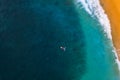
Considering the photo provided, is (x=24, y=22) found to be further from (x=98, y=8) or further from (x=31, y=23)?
(x=98, y=8)

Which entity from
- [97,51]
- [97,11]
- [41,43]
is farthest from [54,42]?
[97,11]

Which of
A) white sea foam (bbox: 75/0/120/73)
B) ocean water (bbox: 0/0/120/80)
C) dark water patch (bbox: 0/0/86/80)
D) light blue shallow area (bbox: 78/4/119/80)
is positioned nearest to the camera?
dark water patch (bbox: 0/0/86/80)

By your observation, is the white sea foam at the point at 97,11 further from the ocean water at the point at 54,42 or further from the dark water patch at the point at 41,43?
the dark water patch at the point at 41,43

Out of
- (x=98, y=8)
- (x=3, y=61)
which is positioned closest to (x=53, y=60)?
(x=3, y=61)

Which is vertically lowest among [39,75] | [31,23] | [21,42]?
[39,75]

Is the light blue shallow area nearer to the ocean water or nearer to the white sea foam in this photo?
the ocean water

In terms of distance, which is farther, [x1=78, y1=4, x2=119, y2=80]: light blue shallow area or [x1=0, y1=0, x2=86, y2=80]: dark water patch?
[x1=78, y1=4, x2=119, y2=80]: light blue shallow area

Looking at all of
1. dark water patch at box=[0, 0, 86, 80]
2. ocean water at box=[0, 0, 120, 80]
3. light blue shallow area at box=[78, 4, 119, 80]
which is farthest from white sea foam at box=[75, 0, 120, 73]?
dark water patch at box=[0, 0, 86, 80]

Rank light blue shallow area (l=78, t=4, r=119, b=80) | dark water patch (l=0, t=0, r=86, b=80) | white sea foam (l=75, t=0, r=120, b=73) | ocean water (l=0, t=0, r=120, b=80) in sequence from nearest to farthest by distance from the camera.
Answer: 1. dark water patch (l=0, t=0, r=86, b=80)
2. ocean water (l=0, t=0, r=120, b=80)
3. light blue shallow area (l=78, t=4, r=119, b=80)
4. white sea foam (l=75, t=0, r=120, b=73)

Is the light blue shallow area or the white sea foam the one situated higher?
the white sea foam
